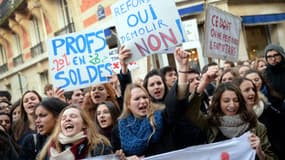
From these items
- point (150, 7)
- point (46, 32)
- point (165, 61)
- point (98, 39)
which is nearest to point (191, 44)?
point (165, 61)

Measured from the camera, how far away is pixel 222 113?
3.87m

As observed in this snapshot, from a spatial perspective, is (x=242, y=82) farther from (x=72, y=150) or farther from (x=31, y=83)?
(x=31, y=83)

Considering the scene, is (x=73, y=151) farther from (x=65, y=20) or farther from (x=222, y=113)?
(x=65, y=20)

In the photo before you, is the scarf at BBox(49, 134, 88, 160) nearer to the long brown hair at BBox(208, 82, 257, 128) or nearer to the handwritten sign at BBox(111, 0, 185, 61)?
the long brown hair at BBox(208, 82, 257, 128)

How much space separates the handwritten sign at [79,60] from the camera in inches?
231

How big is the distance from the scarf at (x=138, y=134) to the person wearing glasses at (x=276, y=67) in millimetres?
2781

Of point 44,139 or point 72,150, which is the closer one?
point 72,150

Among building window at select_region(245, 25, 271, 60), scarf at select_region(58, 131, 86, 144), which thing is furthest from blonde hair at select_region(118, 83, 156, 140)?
building window at select_region(245, 25, 271, 60)

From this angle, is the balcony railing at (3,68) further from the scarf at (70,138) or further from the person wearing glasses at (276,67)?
the scarf at (70,138)

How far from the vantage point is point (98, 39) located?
6109 millimetres

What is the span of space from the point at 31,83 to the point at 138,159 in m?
20.2

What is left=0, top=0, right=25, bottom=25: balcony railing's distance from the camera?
22413 mm

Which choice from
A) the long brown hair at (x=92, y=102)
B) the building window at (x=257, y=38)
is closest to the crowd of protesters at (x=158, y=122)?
the long brown hair at (x=92, y=102)

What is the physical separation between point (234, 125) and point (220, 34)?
81.5 inches
